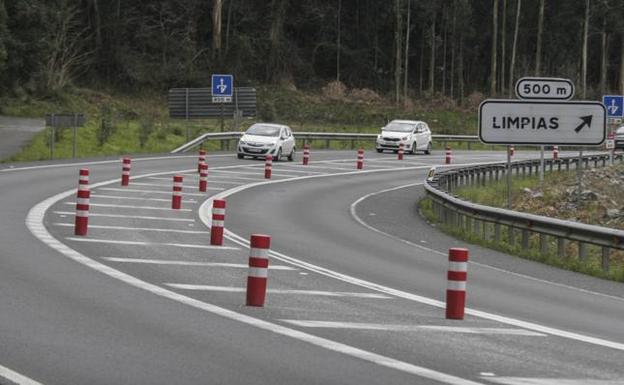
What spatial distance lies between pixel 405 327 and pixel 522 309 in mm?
2415

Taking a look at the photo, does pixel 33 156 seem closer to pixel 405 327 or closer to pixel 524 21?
pixel 405 327

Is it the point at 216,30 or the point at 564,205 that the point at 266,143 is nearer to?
the point at 564,205

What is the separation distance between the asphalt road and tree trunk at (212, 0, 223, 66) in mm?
53478

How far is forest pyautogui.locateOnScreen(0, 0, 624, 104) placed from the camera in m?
69.2

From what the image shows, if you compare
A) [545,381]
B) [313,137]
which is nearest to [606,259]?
[545,381]

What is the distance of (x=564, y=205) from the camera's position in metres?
31.9

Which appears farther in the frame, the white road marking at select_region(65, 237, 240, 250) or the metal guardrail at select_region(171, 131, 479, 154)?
the metal guardrail at select_region(171, 131, 479, 154)

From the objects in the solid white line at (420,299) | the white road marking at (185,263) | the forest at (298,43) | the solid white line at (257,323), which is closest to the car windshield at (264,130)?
the forest at (298,43)

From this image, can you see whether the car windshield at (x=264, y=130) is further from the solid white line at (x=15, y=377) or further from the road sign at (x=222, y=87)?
the solid white line at (x=15, y=377)

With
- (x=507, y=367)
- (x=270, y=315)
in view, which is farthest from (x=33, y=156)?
(x=507, y=367)

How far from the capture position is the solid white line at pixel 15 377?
851 centimetres

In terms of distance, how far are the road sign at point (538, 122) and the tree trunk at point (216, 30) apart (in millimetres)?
55865

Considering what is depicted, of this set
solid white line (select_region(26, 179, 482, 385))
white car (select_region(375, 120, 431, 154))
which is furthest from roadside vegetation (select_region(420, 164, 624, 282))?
white car (select_region(375, 120, 431, 154))

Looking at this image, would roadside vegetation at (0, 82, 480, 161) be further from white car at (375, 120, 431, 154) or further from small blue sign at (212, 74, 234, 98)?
white car at (375, 120, 431, 154)
